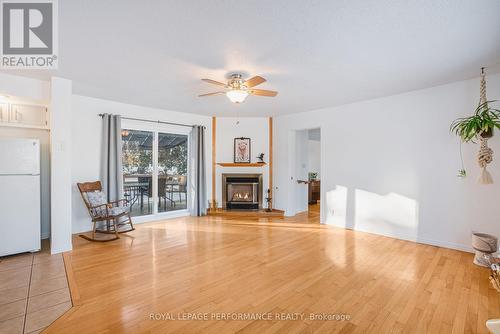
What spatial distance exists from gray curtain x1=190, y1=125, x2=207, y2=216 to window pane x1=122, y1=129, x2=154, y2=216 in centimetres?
98

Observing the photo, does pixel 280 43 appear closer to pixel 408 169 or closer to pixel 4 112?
pixel 408 169

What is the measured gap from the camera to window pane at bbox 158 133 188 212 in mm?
5523

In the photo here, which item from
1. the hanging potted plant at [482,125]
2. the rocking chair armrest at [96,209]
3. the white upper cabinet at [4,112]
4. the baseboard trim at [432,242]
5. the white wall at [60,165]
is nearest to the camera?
the hanging potted plant at [482,125]

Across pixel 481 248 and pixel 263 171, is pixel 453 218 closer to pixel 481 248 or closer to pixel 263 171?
pixel 481 248

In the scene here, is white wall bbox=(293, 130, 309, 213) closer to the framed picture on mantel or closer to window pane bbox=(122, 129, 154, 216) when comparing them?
the framed picture on mantel

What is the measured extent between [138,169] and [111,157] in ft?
2.36

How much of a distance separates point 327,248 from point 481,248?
187 cm

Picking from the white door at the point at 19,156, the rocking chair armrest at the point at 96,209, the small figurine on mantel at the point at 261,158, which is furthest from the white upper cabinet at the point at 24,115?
the small figurine on mantel at the point at 261,158

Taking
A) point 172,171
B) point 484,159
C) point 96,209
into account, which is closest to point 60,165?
point 96,209

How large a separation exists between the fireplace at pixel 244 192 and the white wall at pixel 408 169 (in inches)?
67.1

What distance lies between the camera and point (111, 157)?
180 inches

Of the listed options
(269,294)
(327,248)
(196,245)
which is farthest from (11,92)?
(327,248)

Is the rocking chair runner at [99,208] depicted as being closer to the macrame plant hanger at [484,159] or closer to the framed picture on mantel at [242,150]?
the framed picture on mantel at [242,150]
